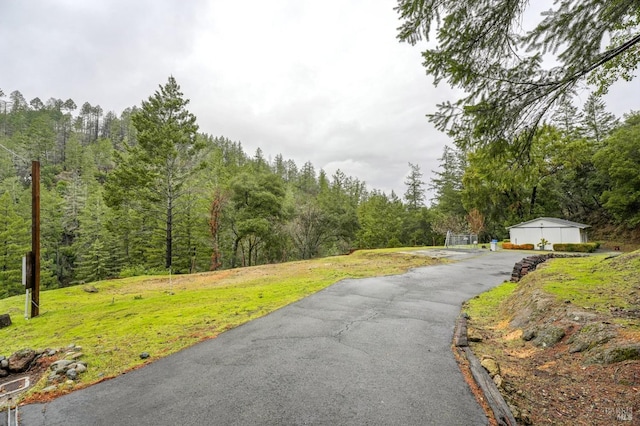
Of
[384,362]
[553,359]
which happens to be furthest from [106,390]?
[553,359]

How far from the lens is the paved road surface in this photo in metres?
2.73

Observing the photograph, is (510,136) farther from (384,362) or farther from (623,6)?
(384,362)

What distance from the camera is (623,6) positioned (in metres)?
3.75

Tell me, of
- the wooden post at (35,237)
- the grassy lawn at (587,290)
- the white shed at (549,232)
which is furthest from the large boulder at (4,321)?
the white shed at (549,232)

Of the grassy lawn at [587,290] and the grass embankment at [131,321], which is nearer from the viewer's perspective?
the grass embankment at [131,321]

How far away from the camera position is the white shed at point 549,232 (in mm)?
25016

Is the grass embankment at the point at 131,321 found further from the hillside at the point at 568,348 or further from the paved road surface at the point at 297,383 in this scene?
the hillside at the point at 568,348

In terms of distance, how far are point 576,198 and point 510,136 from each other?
134ft

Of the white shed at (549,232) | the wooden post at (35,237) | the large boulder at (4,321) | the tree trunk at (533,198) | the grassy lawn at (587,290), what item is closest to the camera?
the grassy lawn at (587,290)

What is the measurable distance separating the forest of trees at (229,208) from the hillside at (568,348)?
1073cm

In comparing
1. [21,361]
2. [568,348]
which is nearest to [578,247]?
[568,348]

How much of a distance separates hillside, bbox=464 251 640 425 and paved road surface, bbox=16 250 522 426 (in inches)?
24.6

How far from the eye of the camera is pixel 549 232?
2588 cm

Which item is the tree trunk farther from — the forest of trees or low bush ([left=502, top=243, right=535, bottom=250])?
low bush ([left=502, top=243, right=535, bottom=250])
